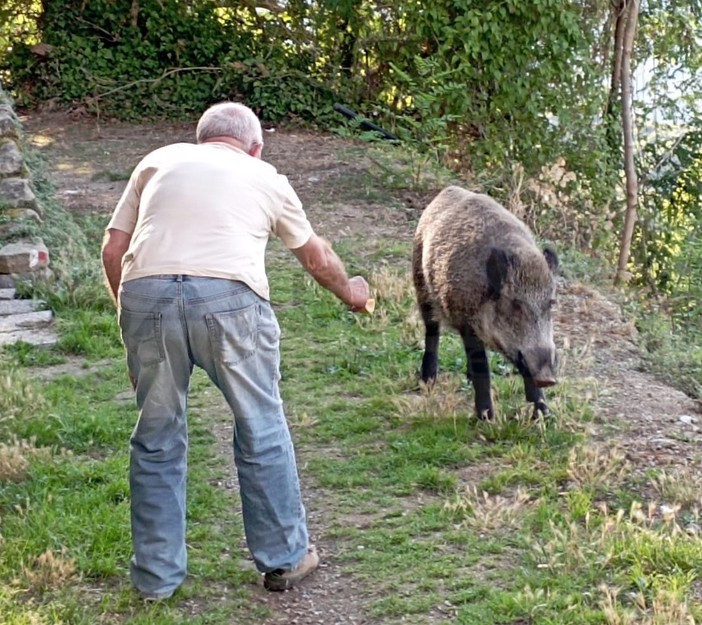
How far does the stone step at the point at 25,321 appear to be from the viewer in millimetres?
8227

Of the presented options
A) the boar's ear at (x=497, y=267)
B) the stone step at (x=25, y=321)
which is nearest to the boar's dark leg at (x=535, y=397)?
the boar's ear at (x=497, y=267)

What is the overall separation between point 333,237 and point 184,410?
6643mm

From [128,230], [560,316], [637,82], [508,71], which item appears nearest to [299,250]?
[128,230]

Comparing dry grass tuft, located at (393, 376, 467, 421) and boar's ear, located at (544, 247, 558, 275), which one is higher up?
boar's ear, located at (544, 247, 558, 275)

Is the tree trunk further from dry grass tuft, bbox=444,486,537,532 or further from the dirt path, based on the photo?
dry grass tuft, bbox=444,486,537,532

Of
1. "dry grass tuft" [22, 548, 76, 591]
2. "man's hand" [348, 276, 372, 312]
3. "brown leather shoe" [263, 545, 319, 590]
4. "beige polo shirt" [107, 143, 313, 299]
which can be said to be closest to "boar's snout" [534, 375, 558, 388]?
"man's hand" [348, 276, 372, 312]

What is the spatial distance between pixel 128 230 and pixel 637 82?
11.3 meters

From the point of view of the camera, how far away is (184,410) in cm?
461

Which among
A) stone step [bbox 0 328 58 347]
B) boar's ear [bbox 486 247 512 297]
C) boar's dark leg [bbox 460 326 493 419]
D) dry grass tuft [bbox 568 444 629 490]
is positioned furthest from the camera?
stone step [bbox 0 328 58 347]

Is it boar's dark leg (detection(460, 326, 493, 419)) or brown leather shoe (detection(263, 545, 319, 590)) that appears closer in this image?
brown leather shoe (detection(263, 545, 319, 590))

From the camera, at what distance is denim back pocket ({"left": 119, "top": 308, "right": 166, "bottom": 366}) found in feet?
14.5

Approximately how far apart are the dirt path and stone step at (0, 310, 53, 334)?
7.61 feet

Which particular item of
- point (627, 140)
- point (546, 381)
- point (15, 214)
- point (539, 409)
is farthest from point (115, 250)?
point (627, 140)

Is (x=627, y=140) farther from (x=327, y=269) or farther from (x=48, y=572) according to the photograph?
(x=48, y=572)
